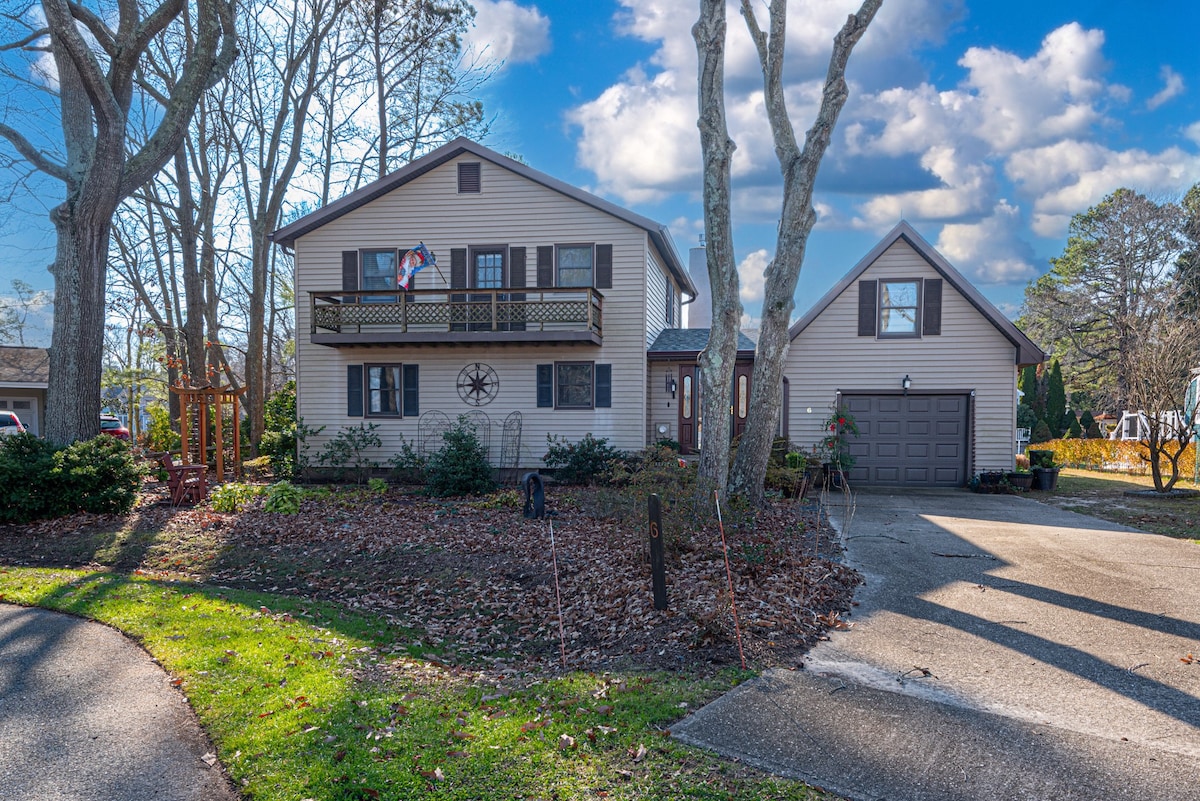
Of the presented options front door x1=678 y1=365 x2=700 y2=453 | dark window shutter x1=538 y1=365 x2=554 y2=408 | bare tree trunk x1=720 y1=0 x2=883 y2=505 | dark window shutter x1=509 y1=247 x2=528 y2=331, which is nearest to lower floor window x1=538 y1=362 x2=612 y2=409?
dark window shutter x1=538 y1=365 x2=554 y2=408

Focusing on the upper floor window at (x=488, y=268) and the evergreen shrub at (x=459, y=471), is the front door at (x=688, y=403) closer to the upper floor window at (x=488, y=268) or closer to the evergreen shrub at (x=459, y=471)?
the upper floor window at (x=488, y=268)

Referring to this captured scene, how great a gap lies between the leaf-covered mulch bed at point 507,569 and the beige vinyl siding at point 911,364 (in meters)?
5.08

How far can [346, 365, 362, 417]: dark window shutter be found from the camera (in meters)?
18.3

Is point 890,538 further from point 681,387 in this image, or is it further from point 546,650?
point 681,387

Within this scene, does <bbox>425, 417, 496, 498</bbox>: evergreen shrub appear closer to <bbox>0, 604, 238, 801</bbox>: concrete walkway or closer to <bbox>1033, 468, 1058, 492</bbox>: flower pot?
<bbox>0, 604, 238, 801</bbox>: concrete walkway

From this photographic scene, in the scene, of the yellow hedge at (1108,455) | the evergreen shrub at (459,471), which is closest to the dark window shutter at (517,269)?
the evergreen shrub at (459,471)

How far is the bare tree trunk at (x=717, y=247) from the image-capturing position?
1106cm

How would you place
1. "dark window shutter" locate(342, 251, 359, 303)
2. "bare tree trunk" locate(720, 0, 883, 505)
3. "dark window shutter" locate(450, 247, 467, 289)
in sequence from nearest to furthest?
"bare tree trunk" locate(720, 0, 883, 505), "dark window shutter" locate(450, 247, 467, 289), "dark window shutter" locate(342, 251, 359, 303)

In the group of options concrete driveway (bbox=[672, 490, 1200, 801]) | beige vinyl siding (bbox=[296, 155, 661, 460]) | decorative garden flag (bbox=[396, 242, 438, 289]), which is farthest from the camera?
beige vinyl siding (bbox=[296, 155, 661, 460])

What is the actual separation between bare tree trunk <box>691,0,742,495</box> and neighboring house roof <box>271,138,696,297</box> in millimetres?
5659

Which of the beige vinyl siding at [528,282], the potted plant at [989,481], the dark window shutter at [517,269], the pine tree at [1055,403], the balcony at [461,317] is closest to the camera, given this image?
the balcony at [461,317]

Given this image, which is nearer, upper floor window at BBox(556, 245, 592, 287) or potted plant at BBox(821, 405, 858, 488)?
potted plant at BBox(821, 405, 858, 488)

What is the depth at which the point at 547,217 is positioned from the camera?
17.7m

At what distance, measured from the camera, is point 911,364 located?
58.3ft
